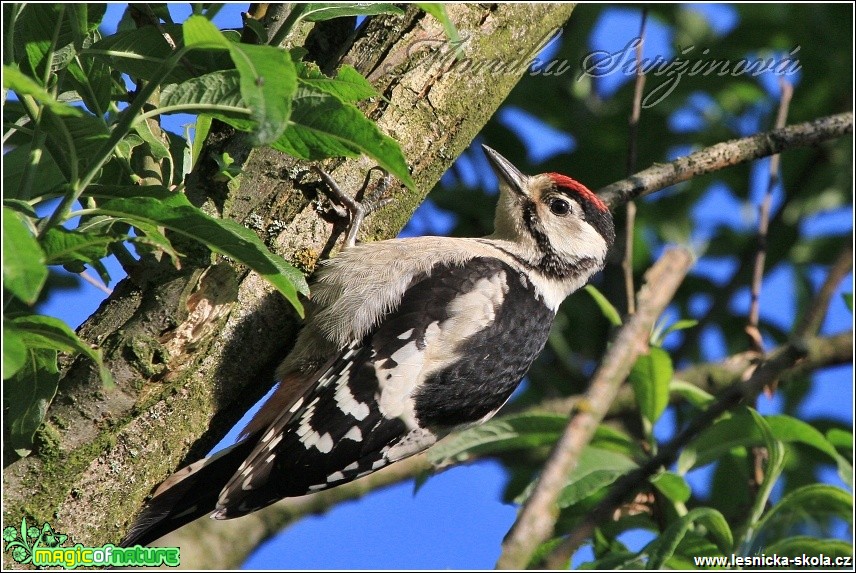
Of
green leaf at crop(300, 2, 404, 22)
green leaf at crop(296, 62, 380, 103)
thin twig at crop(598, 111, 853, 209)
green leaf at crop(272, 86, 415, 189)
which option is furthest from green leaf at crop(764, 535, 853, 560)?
green leaf at crop(300, 2, 404, 22)

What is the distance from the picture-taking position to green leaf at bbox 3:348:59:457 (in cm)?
213

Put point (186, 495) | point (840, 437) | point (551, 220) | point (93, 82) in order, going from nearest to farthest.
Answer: point (93, 82), point (186, 495), point (840, 437), point (551, 220)

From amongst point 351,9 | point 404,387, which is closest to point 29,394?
point 351,9

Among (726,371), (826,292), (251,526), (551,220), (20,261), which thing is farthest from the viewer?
(726,371)

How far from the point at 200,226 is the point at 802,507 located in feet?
8.97

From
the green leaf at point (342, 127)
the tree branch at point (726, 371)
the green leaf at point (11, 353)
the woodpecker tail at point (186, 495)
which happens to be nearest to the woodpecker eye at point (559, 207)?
the tree branch at point (726, 371)

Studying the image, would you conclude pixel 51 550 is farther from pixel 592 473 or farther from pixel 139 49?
pixel 592 473

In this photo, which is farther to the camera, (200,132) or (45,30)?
(200,132)

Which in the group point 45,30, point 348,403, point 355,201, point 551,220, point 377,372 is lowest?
point 348,403

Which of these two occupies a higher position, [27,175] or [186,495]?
[27,175]

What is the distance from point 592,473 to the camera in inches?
139

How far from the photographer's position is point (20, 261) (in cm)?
160

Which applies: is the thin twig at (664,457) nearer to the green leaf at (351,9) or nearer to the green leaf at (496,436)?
the green leaf at (351,9)

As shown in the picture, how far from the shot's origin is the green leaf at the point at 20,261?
5.18ft
